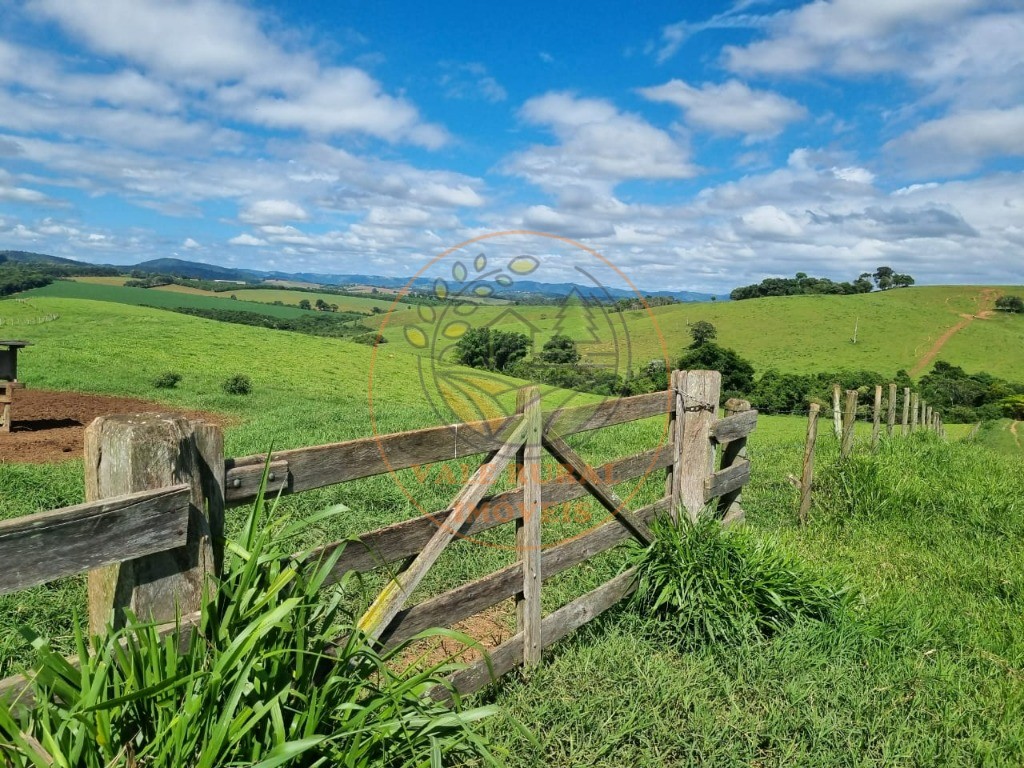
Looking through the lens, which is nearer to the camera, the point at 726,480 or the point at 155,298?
the point at 726,480

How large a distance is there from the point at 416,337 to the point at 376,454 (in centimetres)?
193

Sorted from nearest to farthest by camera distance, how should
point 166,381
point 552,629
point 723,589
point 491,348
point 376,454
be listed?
point 376,454
point 552,629
point 723,589
point 491,348
point 166,381

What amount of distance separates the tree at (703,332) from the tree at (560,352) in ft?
213

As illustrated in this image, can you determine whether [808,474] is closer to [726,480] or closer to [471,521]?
[726,480]

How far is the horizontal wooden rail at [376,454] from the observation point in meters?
2.58

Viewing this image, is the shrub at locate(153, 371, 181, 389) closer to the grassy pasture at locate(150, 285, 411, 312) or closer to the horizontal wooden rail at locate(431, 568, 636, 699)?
the horizontal wooden rail at locate(431, 568, 636, 699)

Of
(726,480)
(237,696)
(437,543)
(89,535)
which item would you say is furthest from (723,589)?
(89,535)

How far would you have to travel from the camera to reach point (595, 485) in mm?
4469

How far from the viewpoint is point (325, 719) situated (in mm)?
2434

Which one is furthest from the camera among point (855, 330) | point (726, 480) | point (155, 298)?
point (855, 330)

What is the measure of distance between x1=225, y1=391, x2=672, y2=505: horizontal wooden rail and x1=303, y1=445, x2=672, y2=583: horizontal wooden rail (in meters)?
0.31

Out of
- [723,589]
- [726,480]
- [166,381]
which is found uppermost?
[726,480]

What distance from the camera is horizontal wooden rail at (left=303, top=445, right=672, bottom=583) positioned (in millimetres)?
2992

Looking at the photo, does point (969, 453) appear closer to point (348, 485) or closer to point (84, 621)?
point (348, 485)
